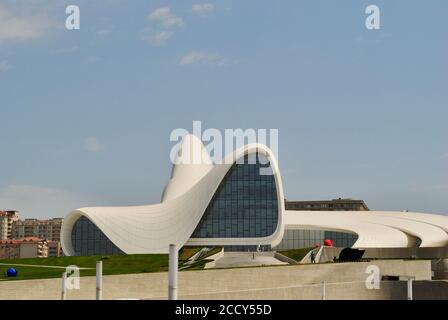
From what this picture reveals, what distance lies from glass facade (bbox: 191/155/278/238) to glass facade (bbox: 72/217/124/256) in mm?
8005

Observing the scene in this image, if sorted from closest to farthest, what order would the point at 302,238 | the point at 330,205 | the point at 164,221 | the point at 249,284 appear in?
the point at 249,284
the point at 164,221
the point at 302,238
the point at 330,205

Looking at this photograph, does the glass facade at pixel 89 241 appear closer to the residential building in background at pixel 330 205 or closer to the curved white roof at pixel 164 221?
the curved white roof at pixel 164 221

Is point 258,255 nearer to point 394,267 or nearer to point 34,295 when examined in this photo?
point 394,267

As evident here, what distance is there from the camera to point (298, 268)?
33125 mm

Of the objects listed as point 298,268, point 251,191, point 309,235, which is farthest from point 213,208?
point 298,268

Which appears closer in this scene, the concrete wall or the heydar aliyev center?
the concrete wall

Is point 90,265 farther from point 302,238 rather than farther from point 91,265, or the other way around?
point 302,238

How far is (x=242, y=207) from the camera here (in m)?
61.3

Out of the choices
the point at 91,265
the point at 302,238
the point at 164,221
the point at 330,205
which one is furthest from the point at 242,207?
the point at 330,205

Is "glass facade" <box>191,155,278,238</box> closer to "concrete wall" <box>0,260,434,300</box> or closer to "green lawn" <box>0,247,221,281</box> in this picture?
"green lawn" <box>0,247,221,281</box>

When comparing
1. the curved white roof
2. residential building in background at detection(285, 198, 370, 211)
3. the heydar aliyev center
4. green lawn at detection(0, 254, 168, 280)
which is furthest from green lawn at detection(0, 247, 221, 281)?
residential building in background at detection(285, 198, 370, 211)

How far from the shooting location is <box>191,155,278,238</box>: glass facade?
61.2 metres

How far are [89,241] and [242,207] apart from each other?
579 inches

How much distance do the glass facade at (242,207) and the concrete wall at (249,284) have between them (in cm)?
2719
